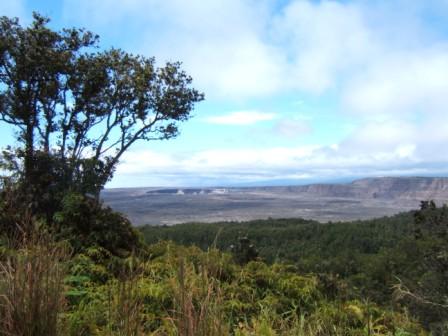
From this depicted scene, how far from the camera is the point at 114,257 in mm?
5930

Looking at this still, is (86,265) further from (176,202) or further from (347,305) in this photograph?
(176,202)

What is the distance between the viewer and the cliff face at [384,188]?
174ft

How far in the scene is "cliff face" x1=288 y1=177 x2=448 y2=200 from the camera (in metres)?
53.1

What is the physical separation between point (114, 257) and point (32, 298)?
3.32 meters

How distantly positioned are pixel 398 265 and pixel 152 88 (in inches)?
810

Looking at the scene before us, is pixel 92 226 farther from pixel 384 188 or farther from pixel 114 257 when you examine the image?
pixel 384 188

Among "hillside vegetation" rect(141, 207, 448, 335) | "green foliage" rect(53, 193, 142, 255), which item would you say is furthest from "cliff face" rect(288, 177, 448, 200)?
"green foliage" rect(53, 193, 142, 255)

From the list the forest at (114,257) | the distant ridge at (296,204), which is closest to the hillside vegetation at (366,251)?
the forest at (114,257)

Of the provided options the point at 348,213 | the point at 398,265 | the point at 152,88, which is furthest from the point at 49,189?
the point at 348,213

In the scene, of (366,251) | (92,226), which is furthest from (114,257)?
(366,251)

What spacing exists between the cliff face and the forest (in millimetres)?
33891

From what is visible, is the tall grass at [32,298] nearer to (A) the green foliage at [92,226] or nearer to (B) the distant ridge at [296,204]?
(A) the green foliage at [92,226]

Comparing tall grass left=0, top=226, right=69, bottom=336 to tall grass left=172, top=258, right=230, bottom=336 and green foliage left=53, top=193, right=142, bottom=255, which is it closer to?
tall grass left=172, top=258, right=230, bottom=336

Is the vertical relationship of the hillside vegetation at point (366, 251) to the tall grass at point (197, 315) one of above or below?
below
